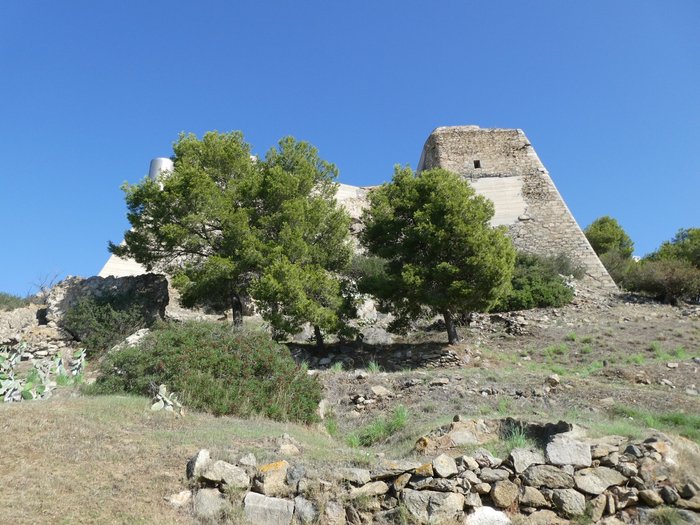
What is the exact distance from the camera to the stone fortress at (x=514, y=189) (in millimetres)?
22328

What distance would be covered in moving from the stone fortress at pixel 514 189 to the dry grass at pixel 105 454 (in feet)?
59.4

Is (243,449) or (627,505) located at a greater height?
(243,449)

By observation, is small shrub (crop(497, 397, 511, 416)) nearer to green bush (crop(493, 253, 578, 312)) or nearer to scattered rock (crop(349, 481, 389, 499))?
scattered rock (crop(349, 481, 389, 499))

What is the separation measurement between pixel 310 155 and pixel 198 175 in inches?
147

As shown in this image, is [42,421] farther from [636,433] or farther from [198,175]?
[198,175]

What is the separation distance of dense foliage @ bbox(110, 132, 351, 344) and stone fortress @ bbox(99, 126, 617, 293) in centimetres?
838

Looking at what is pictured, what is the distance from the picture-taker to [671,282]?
18203 mm

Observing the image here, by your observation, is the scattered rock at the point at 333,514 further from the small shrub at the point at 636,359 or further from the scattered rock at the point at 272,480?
the small shrub at the point at 636,359

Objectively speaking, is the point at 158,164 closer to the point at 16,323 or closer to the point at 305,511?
the point at 16,323

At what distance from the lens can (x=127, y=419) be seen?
20.0 feet

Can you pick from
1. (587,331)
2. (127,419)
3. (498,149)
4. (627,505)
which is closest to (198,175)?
(127,419)

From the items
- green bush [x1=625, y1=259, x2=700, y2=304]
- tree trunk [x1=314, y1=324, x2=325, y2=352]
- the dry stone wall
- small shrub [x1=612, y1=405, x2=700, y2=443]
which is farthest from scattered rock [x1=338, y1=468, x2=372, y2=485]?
green bush [x1=625, y1=259, x2=700, y2=304]

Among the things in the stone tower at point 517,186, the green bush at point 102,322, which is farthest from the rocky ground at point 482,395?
the stone tower at point 517,186

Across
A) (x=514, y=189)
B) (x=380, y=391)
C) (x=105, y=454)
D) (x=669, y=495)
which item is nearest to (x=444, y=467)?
(x=669, y=495)
